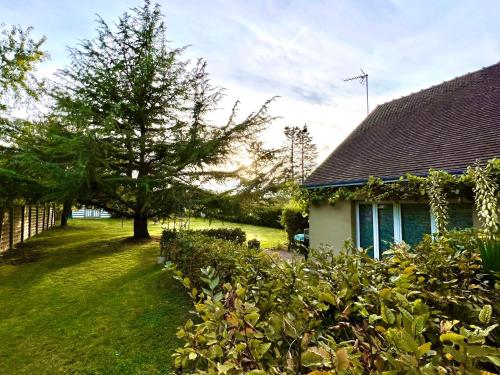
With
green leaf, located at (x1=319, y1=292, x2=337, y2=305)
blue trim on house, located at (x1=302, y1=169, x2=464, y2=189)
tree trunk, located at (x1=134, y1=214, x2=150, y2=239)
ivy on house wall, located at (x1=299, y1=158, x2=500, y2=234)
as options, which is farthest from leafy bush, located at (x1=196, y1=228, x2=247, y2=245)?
green leaf, located at (x1=319, y1=292, x2=337, y2=305)

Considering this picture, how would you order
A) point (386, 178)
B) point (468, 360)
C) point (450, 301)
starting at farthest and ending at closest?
point (386, 178)
point (450, 301)
point (468, 360)

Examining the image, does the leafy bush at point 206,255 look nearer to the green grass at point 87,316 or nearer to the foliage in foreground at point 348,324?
the green grass at point 87,316

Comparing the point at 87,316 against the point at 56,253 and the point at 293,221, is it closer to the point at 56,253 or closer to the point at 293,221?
the point at 56,253

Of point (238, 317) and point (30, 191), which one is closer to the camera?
point (238, 317)

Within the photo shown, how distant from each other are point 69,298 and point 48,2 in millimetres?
7601

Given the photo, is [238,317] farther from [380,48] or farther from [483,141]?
[380,48]

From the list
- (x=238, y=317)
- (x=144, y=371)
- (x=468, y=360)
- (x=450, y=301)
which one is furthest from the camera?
(x=144, y=371)

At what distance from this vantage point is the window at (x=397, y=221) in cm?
689

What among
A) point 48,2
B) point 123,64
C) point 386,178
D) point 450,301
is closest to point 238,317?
point 450,301

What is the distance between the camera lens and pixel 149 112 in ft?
48.9

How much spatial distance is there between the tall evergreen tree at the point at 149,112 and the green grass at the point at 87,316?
429 centimetres

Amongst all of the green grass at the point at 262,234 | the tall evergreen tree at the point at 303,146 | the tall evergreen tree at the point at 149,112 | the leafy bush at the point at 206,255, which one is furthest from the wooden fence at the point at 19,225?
the tall evergreen tree at the point at 303,146

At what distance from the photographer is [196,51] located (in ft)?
50.2

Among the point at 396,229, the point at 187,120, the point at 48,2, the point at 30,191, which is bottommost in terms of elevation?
the point at 396,229
